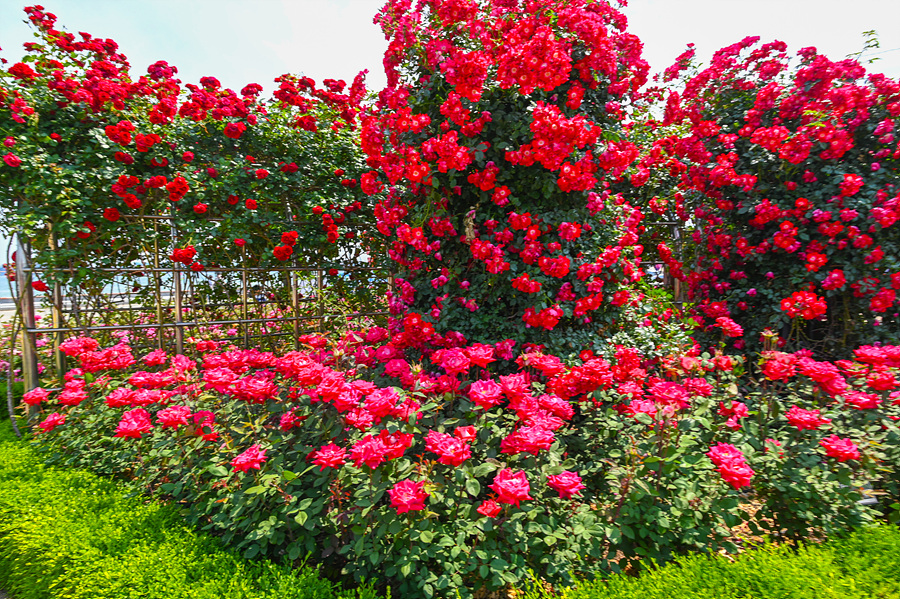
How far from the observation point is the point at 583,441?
2354mm

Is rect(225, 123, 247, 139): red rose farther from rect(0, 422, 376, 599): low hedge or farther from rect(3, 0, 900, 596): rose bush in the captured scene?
rect(0, 422, 376, 599): low hedge

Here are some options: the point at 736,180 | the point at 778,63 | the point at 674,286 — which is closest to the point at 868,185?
the point at 736,180

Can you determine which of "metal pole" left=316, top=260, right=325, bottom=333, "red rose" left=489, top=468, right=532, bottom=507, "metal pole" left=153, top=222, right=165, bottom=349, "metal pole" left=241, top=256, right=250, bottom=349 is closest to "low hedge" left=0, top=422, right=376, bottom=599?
"red rose" left=489, top=468, right=532, bottom=507

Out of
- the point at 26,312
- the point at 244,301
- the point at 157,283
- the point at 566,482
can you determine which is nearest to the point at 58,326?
the point at 26,312

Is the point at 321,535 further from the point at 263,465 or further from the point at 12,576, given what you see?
the point at 12,576

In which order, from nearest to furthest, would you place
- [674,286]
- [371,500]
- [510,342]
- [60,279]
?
[371,500], [510,342], [60,279], [674,286]

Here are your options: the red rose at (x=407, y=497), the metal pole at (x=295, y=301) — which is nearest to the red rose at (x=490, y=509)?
the red rose at (x=407, y=497)

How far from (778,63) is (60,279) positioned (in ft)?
21.9

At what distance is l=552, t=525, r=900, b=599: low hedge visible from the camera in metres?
1.55

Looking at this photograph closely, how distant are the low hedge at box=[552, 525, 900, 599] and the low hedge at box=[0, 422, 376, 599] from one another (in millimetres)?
1000

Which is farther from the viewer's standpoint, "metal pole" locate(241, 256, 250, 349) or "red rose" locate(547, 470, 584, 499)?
"metal pole" locate(241, 256, 250, 349)

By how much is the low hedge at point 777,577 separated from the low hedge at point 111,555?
3.28ft

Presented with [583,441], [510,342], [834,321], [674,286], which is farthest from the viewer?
[674,286]

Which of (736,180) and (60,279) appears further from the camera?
(736,180)
